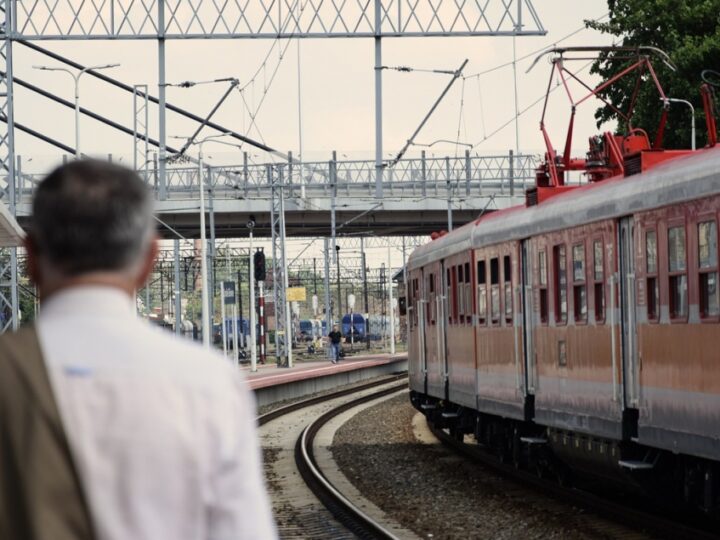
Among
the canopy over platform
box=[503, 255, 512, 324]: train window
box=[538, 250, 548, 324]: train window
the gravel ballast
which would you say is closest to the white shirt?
the gravel ballast

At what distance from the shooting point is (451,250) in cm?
2327

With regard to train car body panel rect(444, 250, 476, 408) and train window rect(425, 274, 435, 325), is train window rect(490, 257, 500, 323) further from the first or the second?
train window rect(425, 274, 435, 325)

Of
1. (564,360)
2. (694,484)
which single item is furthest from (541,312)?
(694,484)

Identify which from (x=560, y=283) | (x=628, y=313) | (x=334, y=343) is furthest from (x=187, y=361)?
(x=334, y=343)

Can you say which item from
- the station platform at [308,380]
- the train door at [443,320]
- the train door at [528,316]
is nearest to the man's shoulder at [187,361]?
the train door at [528,316]

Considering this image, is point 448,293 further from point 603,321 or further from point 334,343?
point 334,343

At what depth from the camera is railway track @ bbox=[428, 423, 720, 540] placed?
13.6m

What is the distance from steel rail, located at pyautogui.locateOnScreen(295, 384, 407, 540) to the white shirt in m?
11.4

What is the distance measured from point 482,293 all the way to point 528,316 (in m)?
2.68

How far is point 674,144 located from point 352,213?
2305 centimetres

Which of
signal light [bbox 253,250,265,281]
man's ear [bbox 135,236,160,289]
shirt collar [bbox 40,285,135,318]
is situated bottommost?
shirt collar [bbox 40,285,135,318]

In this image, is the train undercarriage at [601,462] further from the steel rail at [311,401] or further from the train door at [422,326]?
the steel rail at [311,401]

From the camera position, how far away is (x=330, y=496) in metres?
18.3

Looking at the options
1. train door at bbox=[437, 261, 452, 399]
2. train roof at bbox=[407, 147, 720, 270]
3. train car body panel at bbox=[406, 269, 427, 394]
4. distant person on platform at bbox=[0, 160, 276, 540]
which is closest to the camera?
distant person on platform at bbox=[0, 160, 276, 540]
